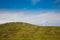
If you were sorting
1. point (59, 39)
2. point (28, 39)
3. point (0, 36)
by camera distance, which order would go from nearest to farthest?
point (59, 39) → point (28, 39) → point (0, 36)

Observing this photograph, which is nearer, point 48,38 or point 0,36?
point 48,38

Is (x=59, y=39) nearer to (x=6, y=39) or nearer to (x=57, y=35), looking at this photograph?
(x=57, y=35)

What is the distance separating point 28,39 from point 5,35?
2104cm

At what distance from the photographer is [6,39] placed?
313 feet

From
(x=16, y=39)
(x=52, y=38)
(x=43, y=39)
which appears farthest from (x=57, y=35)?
(x=16, y=39)

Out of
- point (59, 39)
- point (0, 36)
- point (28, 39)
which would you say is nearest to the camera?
point (59, 39)

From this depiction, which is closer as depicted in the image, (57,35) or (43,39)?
(43,39)

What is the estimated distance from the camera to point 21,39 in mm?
91688

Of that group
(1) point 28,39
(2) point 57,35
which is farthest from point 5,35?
(2) point 57,35

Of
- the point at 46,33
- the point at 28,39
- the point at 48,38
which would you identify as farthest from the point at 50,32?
the point at 28,39

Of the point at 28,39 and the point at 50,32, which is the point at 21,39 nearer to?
the point at 28,39

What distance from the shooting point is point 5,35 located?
102188mm

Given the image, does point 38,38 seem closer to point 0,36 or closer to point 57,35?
point 57,35

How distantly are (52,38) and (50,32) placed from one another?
13791 millimetres
